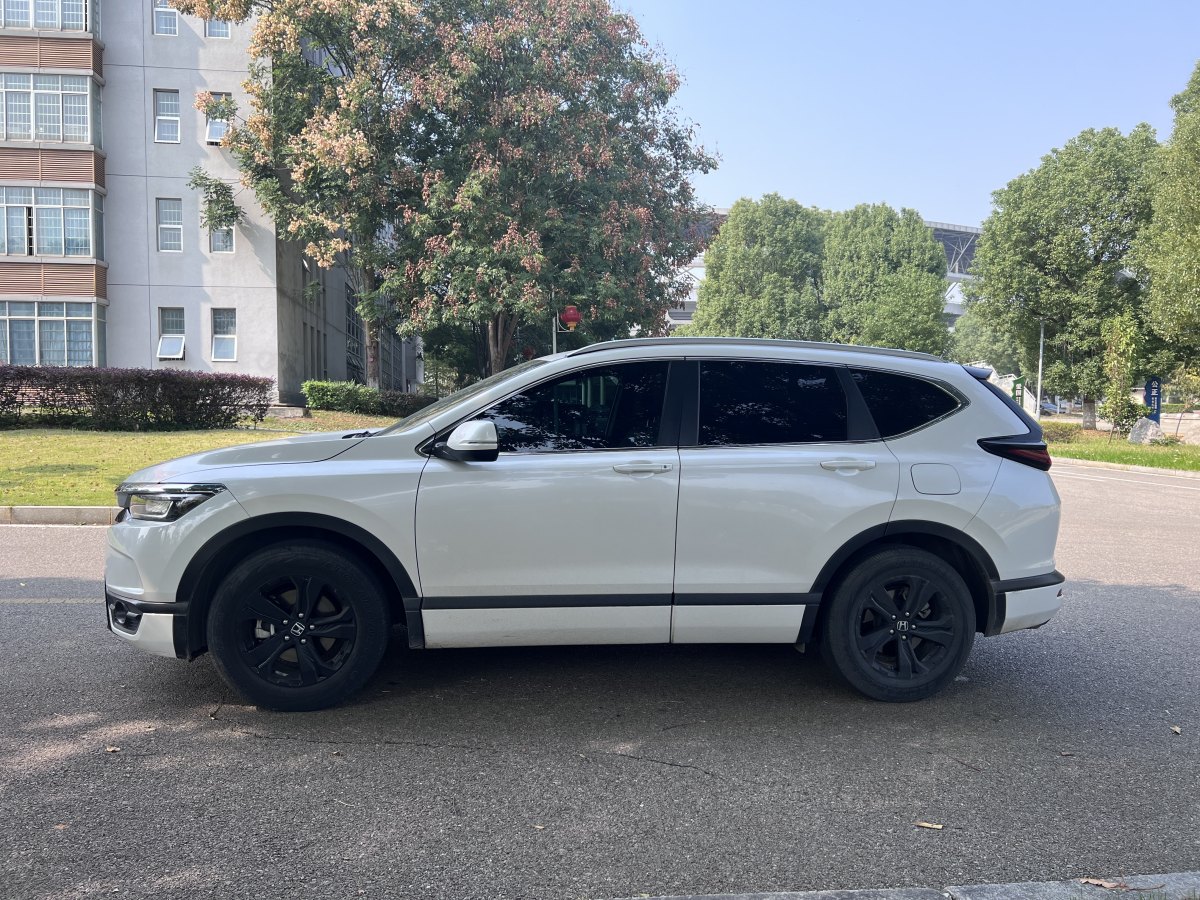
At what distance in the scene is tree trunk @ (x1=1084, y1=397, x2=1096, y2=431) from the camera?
44.9 m

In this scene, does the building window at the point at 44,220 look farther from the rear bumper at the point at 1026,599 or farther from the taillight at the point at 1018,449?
the rear bumper at the point at 1026,599

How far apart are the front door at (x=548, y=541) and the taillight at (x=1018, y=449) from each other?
1.60 metres

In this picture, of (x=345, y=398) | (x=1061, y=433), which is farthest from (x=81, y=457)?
(x=1061, y=433)

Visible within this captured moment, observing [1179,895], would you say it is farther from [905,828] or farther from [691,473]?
[691,473]

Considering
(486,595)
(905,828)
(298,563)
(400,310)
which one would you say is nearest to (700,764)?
(905,828)

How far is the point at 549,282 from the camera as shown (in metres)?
26.7

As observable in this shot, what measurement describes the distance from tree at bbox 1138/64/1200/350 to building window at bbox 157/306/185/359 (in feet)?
107

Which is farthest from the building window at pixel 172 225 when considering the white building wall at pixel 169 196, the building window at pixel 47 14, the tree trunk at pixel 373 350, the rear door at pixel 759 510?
the rear door at pixel 759 510

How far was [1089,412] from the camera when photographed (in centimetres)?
4525

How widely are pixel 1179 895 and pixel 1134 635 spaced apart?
12.1 ft

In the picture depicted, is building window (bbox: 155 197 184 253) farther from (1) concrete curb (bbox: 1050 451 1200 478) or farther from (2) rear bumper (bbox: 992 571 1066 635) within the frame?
(2) rear bumper (bbox: 992 571 1066 635)

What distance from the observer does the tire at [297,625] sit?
4.06m

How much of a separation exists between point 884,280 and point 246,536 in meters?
61.7

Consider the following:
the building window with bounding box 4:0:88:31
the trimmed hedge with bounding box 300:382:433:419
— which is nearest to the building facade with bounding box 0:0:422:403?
the building window with bounding box 4:0:88:31
